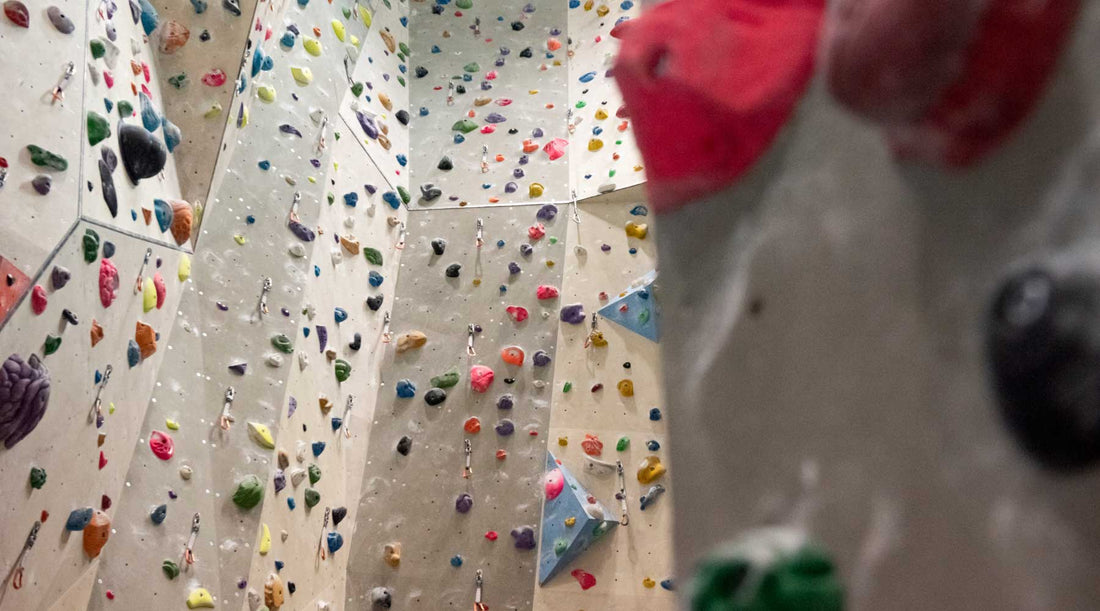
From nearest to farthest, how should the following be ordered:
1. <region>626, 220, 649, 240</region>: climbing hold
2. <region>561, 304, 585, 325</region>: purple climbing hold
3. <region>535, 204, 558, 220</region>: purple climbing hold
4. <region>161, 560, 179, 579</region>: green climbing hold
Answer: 1. <region>161, 560, 179, 579</region>: green climbing hold
2. <region>561, 304, 585, 325</region>: purple climbing hold
3. <region>626, 220, 649, 240</region>: climbing hold
4. <region>535, 204, 558, 220</region>: purple climbing hold

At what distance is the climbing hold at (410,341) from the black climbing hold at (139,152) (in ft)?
4.35

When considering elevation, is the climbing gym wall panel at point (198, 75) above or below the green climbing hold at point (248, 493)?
above

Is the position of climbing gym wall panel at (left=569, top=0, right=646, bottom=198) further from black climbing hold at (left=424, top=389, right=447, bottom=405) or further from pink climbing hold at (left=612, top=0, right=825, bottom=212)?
pink climbing hold at (left=612, top=0, right=825, bottom=212)

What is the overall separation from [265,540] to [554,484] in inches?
43.5

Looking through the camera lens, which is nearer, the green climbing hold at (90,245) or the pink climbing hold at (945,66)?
the pink climbing hold at (945,66)

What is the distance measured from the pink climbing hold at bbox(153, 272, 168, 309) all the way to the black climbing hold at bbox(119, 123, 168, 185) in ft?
0.91

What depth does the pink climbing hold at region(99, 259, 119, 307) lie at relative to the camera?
198cm

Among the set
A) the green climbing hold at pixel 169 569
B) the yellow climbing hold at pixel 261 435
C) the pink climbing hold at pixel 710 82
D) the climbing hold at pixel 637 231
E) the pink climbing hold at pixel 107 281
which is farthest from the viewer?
the climbing hold at pixel 637 231

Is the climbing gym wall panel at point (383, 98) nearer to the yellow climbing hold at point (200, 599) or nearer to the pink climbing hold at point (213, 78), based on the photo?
the pink climbing hold at point (213, 78)

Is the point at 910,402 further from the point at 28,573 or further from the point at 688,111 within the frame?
the point at 28,573

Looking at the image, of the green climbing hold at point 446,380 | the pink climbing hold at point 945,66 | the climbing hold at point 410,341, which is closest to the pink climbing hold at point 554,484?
the green climbing hold at point 446,380

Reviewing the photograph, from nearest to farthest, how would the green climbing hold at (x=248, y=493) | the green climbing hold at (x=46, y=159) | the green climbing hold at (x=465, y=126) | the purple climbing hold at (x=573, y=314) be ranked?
1. the green climbing hold at (x=46, y=159)
2. the green climbing hold at (x=248, y=493)
3. the purple climbing hold at (x=573, y=314)
4. the green climbing hold at (x=465, y=126)

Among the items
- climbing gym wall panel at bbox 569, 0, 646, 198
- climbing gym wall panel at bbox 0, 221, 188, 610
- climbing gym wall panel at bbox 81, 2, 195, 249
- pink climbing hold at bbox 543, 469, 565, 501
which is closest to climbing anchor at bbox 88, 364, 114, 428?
climbing gym wall panel at bbox 0, 221, 188, 610

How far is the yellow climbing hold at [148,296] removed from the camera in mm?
2170
